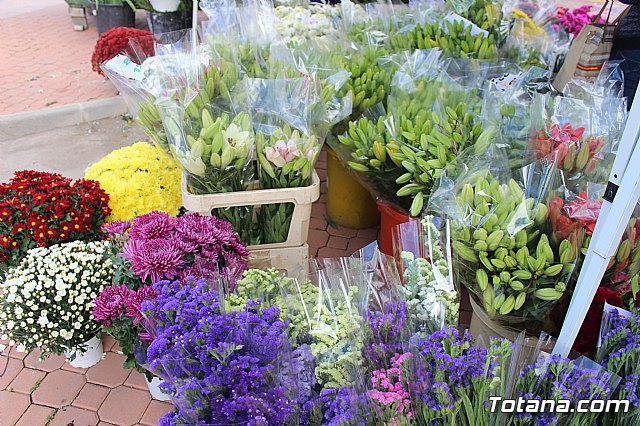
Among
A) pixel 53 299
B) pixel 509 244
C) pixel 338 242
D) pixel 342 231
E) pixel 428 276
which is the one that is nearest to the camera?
pixel 428 276

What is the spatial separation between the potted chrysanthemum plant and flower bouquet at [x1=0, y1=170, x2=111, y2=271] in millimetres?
198

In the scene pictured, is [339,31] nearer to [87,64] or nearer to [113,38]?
[113,38]

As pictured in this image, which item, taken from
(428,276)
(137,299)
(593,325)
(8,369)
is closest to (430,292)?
(428,276)

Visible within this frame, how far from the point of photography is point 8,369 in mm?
2430

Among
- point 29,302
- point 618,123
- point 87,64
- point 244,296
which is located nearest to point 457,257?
point 244,296

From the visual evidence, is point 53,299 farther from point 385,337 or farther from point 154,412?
point 385,337

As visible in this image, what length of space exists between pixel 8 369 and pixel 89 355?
1.31 feet

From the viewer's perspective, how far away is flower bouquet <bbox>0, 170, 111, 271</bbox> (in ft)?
7.88

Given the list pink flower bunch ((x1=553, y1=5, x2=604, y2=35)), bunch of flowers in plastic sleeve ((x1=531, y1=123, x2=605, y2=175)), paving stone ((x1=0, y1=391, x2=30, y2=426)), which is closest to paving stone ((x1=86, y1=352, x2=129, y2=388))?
paving stone ((x1=0, y1=391, x2=30, y2=426))

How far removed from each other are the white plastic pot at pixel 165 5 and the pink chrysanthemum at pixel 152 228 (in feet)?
14.0

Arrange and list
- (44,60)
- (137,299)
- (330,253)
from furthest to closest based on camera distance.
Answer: (44,60) → (330,253) → (137,299)

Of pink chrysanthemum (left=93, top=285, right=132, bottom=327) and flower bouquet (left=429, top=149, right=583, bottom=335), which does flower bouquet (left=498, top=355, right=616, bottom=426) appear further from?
pink chrysanthemum (left=93, top=285, right=132, bottom=327)

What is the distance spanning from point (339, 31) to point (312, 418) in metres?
2.72

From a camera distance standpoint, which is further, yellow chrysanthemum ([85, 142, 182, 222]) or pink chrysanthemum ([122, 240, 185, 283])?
yellow chrysanthemum ([85, 142, 182, 222])
